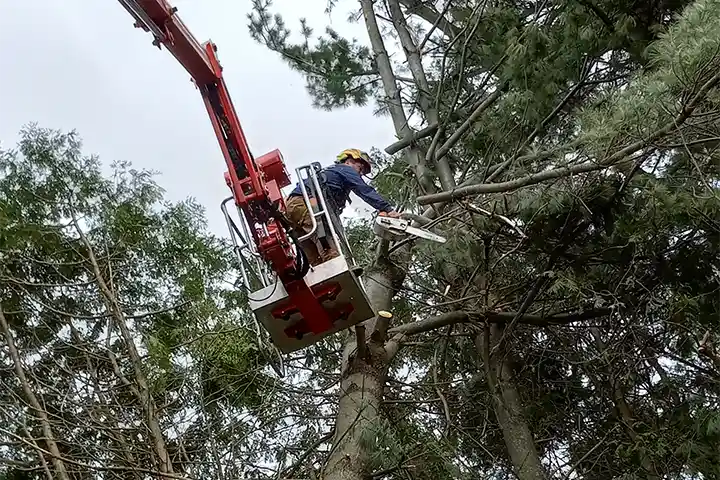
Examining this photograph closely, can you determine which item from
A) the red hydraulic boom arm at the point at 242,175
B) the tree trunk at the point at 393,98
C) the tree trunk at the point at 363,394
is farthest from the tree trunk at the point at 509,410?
the red hydraulic boom arm at the point at 242,175

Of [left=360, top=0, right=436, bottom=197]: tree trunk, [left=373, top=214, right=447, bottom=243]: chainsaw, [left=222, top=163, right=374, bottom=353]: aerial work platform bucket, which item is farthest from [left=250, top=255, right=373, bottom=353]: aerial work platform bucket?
[left=360, top=0, right=436, bottom=197]: tree trunk

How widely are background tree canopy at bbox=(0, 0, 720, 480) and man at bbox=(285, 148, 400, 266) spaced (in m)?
0.46

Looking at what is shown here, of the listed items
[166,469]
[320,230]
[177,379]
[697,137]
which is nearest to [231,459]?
[166,469]

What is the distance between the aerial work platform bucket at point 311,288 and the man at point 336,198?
0.07 metres

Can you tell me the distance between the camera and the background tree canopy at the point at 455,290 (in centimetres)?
430

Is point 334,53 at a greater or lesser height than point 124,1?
greater

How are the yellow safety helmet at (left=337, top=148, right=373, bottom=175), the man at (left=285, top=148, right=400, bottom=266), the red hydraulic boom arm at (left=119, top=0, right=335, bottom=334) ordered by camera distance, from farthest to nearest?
1. the yellow safety helmet at (left=337, top=148, right=373, bottom=175)
2. the man at (left=285, top=148, right=400, bottom=266)
3. the red hydraulic boom arm at (left=119, top=0, right=335, bottom=334)

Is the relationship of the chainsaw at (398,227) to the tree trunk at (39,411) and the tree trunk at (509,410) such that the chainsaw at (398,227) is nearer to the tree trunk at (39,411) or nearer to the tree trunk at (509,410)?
the tree trunk at (509,410)

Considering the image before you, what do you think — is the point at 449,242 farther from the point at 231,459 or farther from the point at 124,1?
the point at 124,1

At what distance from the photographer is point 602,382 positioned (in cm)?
633

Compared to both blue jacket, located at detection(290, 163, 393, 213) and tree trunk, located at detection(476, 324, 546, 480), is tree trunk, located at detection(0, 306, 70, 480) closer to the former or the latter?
blue jacket, located at detection(290, 163, 393, 213)

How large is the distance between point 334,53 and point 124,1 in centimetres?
497

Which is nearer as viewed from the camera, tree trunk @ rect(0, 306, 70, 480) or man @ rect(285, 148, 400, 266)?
man @ rect(285, 148, 400, 266)

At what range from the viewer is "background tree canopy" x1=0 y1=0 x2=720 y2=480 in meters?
4.30
